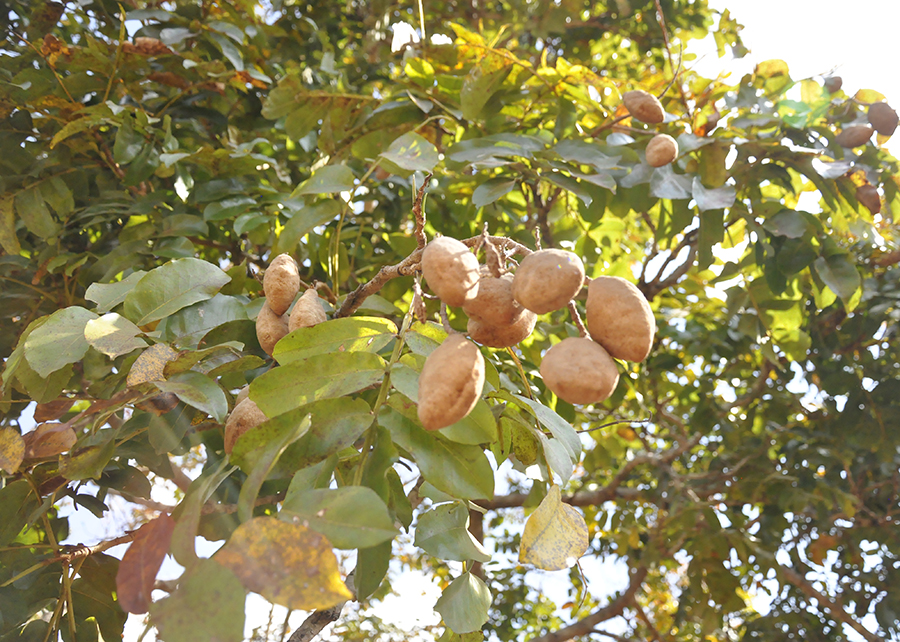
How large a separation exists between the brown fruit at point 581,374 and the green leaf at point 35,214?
110 centimetres

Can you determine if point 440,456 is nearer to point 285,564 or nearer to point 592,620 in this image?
point 285,564

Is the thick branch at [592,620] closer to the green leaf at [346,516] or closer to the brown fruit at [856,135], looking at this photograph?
the brown fruit at [856,135]

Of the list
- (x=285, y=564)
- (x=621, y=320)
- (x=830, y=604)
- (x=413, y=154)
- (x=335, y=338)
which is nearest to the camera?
(x=285, y=564)

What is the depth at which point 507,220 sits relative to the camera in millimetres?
1572

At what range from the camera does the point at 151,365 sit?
2.19 ft

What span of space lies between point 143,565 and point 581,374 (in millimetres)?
374

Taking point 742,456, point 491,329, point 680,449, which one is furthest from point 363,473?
point 742,456

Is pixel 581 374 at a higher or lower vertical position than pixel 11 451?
higher

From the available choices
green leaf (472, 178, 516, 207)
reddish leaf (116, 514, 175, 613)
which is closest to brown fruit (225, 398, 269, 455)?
reddish leaf (116, 514, 175, 613)

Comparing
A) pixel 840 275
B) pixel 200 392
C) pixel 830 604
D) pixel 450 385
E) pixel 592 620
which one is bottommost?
pixel 592 620

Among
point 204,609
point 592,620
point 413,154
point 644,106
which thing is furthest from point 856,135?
point 592,620

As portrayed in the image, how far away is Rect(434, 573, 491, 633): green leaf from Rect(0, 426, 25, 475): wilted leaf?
486mm

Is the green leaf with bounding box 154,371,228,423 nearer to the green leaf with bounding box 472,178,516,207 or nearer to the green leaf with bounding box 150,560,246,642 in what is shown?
the green leaf with bounding box 150,560,246,642

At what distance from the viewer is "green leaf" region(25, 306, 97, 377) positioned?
64 cm
